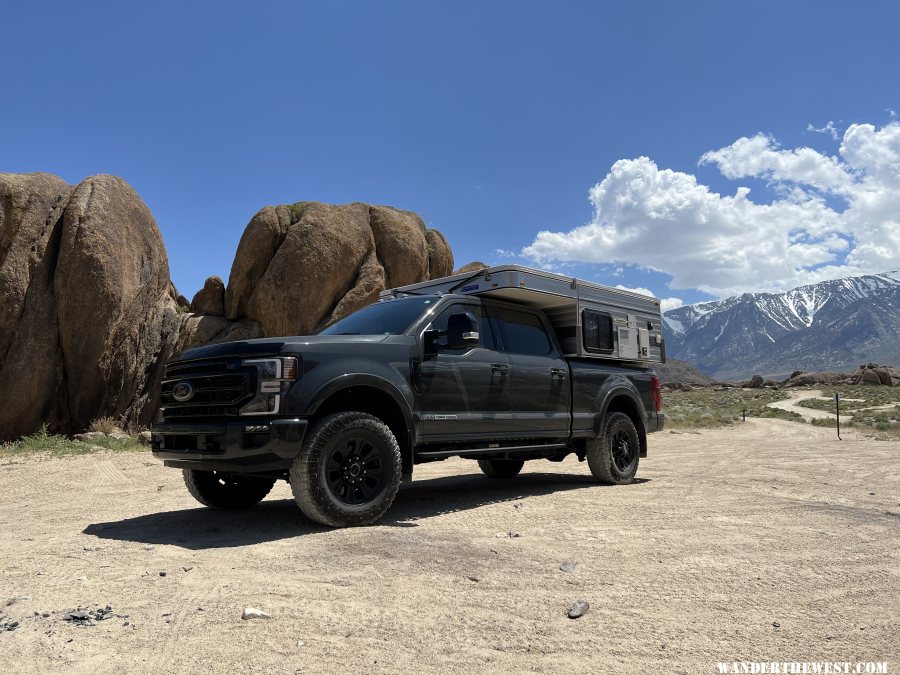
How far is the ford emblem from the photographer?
5716 mm

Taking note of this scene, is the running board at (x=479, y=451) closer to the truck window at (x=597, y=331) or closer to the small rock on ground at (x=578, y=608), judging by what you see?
the truck window at (x=597, y=331)

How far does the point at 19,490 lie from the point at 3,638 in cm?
662

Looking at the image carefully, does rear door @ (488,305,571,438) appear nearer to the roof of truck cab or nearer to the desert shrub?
the roof of truck cab

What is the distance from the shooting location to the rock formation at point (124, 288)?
1591cm

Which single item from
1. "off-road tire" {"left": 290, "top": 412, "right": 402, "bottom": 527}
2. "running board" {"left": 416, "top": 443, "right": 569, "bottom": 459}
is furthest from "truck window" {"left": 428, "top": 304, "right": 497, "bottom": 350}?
"off-road tire" {"left": 290, "top": 412, "right": 402, "bottom": 527}

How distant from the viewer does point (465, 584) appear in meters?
4.03

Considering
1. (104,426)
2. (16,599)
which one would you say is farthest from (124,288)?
(16,599)

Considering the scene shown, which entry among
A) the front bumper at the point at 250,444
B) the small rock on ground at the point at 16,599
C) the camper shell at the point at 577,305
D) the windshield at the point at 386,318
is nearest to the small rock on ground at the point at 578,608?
the front bumper at the point at 250,444

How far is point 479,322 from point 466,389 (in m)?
0.90

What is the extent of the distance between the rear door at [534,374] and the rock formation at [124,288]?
12654mm

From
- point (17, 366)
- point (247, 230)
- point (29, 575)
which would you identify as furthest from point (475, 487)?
point (247, 230)

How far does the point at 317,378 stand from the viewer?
217 inches

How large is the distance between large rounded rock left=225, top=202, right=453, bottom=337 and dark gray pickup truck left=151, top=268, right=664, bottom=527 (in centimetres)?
1242

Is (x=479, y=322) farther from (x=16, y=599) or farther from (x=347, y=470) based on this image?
(x=16, y=599)
